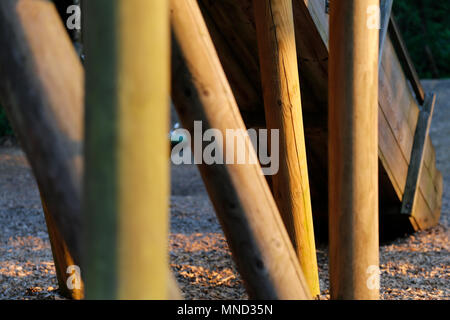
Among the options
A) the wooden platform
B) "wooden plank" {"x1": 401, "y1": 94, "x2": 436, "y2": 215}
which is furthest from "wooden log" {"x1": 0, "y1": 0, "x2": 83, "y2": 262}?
"wooden plank" {"x1": 401, "y1": 94, "x2": 436, "y2": 215}

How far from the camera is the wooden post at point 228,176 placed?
2188mm

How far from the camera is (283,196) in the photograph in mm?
3922

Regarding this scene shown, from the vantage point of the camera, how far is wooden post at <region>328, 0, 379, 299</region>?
2.75m

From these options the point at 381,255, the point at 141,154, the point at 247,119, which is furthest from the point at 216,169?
the point at 381,255

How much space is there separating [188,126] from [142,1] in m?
0.92

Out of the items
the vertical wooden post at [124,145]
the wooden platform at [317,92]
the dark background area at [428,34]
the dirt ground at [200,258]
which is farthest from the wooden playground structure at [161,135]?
the dark background area at [428,34]

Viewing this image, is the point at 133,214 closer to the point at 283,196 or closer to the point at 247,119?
the point at 283,196

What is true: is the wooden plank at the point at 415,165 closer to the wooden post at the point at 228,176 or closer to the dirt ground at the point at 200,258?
the dirt ground at the point at 200,258

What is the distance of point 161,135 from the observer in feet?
4.72

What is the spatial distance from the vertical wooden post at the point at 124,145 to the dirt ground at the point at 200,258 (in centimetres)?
307

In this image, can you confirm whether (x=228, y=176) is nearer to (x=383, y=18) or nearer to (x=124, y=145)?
(x=124, y=145)

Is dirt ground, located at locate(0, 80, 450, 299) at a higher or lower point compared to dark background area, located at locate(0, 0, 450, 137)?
→ lower

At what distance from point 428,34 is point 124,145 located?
25.6m

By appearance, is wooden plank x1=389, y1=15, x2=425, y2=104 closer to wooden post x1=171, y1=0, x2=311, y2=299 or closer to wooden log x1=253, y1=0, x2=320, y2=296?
wooden log x1=253, y1=0, x2=320, y2=296
